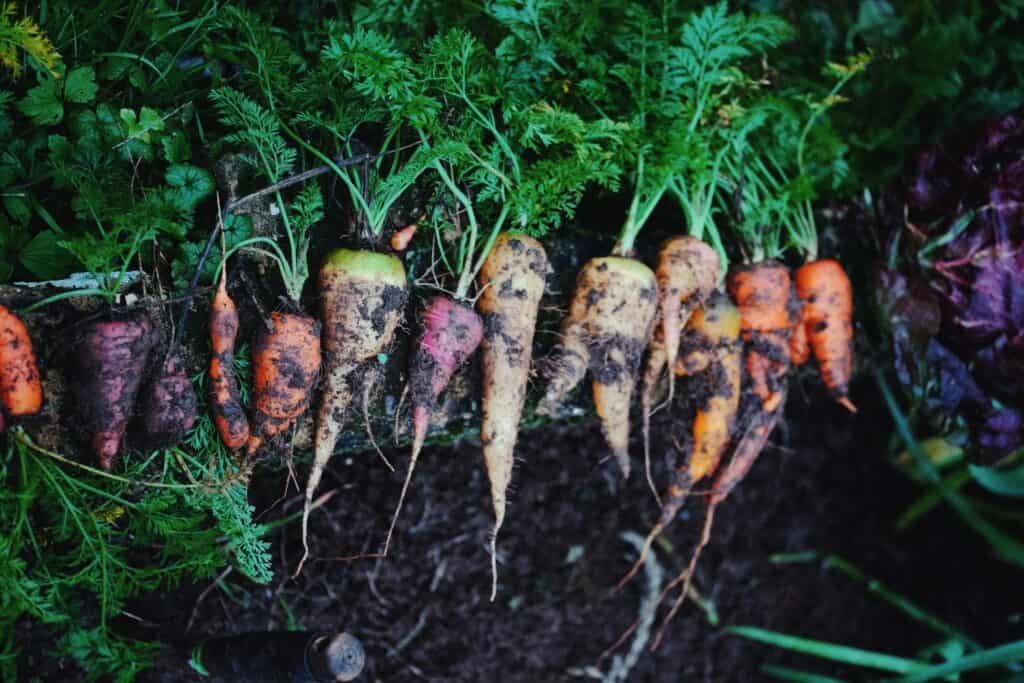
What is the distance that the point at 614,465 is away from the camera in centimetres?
246

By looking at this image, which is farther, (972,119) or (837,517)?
(837,517)

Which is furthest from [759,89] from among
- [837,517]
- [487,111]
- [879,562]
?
[879,562]

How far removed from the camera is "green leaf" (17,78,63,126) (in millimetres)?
1438

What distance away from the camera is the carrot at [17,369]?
130 cm

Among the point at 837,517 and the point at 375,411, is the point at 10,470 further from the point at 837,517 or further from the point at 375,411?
the point at 837,517

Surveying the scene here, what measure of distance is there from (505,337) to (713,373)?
1.95ft

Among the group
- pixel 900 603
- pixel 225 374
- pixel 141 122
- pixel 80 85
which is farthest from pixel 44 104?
pixel 900 603

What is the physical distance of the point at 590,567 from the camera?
2.43 m

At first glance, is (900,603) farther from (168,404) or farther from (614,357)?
(168,404)

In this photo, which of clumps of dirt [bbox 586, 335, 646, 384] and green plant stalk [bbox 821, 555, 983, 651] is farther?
green plant stalk [bbox 821, 555, 983, 651]

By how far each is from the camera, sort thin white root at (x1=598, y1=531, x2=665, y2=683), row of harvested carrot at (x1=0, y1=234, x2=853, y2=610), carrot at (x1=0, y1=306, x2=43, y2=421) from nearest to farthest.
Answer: carrot at (x1=0, y1=306, x2=43, y2=421) < row of harvested carrot at (x1=0, y1=234, x2=853, y2=610) < thin white root at (x1=598, y1=531, x2=665, y2=683)

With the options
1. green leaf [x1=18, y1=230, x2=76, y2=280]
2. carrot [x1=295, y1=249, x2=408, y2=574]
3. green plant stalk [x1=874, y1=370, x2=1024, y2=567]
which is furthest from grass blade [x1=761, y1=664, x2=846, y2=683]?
green leaf [x1=18, y1=230, x2=76, y2=280]

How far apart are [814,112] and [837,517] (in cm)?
159

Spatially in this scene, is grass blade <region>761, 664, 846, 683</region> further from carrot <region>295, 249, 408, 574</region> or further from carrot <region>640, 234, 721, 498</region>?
carrot <region>295, 249, 408, 574</region>
